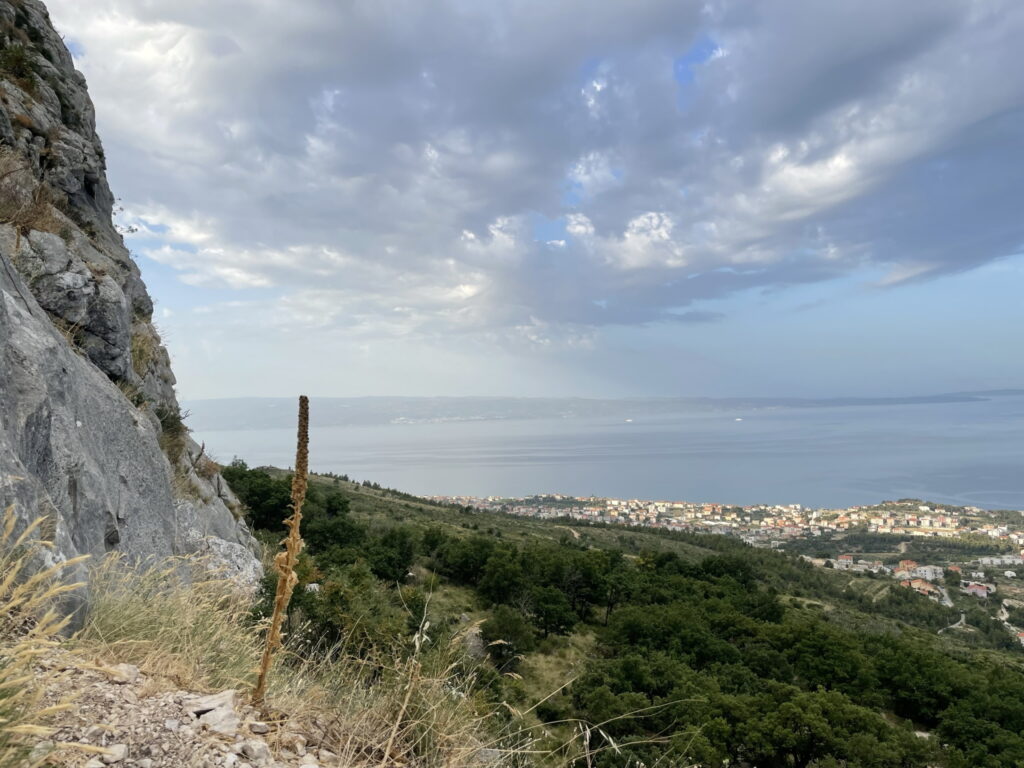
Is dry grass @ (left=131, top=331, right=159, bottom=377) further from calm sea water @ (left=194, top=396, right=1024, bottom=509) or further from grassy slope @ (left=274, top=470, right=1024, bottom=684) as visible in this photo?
calm sea water @ (left=194, top=396, right=1024, bottom=509)

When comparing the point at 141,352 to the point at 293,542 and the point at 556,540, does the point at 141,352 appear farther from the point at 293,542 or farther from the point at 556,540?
the point at 556,540

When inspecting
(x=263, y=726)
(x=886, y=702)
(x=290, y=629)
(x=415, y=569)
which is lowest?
(x=886, y=702)

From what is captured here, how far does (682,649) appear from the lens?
27016 mm

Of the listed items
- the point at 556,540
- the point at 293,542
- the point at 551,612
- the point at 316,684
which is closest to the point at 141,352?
the point at 316,684

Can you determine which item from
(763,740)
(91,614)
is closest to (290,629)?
(91,614)

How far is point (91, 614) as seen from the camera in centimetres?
337

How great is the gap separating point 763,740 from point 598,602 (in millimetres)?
15154

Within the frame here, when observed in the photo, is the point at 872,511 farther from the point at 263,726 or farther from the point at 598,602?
the point at 263,726

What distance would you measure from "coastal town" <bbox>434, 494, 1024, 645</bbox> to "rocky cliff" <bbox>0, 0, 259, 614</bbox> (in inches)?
2469

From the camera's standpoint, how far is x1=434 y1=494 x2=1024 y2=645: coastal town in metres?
58.8

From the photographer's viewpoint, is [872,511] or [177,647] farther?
[872,511]

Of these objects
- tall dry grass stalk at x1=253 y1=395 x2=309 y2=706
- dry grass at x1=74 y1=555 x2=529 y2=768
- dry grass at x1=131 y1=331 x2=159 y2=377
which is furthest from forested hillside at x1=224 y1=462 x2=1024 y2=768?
tall dry grass stalk at x1=253 y1=395 x2=309 y2=706

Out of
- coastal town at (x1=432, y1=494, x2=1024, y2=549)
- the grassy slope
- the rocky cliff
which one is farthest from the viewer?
coastal town at (x1=432, y1=494, x2=1024, y2=549)

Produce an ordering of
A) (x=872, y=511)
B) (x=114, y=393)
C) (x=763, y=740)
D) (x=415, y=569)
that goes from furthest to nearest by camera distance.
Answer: (x=872, y=511) < (x=415, y=569) < (x=763, y=740) < (x=114, y=393)
